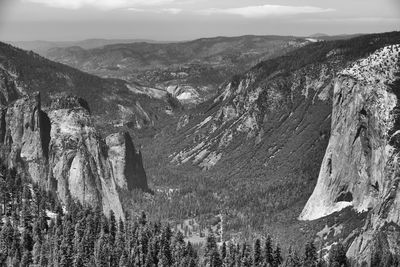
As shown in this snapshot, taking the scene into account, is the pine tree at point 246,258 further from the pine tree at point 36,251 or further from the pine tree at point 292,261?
the pine tree at point 36,251

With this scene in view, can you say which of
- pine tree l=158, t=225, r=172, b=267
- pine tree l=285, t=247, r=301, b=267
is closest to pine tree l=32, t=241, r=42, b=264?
pine tree l=158, t=225, r=172, b=267

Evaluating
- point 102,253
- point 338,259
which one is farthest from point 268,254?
point 102,253

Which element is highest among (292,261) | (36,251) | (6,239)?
(6,239)

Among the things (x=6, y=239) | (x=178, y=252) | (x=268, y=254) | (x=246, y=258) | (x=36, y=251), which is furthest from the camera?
(x=268, y=254)

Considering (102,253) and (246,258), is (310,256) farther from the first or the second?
(102,253)

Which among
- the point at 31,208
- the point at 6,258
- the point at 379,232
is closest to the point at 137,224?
the point at 31,208

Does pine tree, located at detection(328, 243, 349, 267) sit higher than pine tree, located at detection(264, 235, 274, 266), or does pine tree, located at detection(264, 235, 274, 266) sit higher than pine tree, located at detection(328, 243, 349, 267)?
pine tree, located at detection(264, 235, 274, 266)

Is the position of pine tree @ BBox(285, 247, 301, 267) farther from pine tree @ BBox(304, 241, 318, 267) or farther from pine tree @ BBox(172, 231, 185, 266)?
pine tree @ BBox(172, 231, 185, 266)

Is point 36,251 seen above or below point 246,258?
above

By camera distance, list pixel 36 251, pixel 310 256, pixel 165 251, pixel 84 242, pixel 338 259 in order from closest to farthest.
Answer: pixel 36 251 < pixel 84 242 < pixel 165 251 < pixel 310 256 < pixel 338 259

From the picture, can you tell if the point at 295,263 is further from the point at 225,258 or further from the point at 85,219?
the point at 85,219

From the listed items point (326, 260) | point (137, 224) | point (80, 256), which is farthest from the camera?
point (326, 260)
